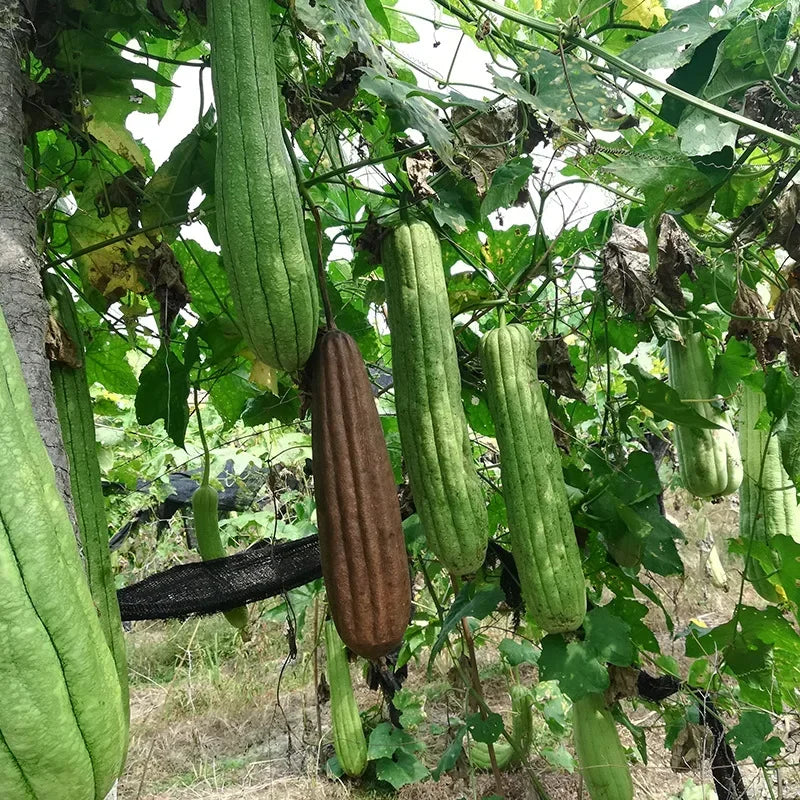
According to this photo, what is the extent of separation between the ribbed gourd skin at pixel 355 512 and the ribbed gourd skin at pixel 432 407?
0.24 metres

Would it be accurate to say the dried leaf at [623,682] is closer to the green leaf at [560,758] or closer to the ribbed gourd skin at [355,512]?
the ribbed gourd skin at [355,512]

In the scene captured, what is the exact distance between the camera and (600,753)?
2242 mm

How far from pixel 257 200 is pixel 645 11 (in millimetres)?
1428

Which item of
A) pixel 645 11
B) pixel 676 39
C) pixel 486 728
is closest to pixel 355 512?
pixel 676 39

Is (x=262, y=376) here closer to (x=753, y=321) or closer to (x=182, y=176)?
(x=182, y=176)

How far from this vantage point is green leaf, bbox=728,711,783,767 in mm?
2094

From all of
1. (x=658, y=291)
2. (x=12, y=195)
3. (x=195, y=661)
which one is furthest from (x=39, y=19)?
(x=195, y=661)

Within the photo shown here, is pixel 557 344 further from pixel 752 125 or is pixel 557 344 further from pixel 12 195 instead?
pixel 12 195

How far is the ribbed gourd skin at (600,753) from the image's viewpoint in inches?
88.1

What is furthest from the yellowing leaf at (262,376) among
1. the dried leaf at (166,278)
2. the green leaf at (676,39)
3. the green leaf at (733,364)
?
the green leaf at (733,364)

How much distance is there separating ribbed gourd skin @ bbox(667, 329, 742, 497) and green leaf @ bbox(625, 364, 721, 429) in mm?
261

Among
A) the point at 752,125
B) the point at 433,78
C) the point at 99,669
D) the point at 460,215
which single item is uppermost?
the point at 433,78

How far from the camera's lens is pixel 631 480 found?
7.20 ft

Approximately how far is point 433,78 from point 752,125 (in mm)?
820
